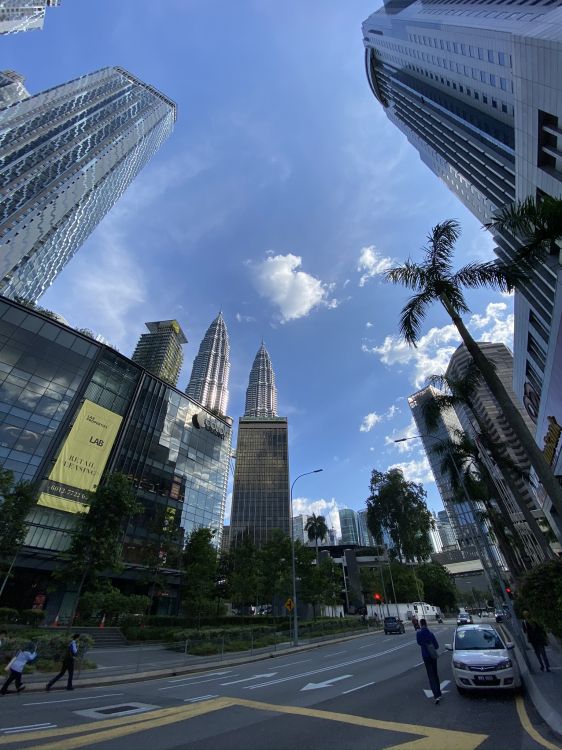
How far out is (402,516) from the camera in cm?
5394

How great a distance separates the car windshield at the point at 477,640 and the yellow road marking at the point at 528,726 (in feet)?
5.00

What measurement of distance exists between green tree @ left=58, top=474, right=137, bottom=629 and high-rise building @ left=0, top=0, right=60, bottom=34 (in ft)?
503

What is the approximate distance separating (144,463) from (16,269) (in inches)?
2543

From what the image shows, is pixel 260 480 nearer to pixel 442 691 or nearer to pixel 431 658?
pixel 442 691

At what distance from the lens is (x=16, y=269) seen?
78750mm

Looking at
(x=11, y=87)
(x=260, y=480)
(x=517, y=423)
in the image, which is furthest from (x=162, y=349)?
(x=517, y=423)

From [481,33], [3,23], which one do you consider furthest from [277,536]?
[3,23]

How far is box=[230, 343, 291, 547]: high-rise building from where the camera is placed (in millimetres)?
106500

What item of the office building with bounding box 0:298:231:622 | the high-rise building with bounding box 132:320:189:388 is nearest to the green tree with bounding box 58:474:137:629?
the office building with bounding box 0:298:231:622

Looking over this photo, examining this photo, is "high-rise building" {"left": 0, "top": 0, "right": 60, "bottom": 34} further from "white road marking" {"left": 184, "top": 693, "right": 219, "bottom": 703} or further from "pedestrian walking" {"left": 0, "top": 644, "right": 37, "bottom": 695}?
"white road marking" {"left": 184, "top": 693, "right": 219, "bottom": 703}

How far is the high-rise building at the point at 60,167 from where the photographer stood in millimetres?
76125

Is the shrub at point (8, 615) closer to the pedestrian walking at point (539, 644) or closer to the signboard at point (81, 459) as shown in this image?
the signboard at point (81, 459)

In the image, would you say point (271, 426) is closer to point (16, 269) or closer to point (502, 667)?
point (16, 269)

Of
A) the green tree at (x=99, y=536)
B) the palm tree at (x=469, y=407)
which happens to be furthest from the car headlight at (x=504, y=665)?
the green tree at (x=99, y=536)
